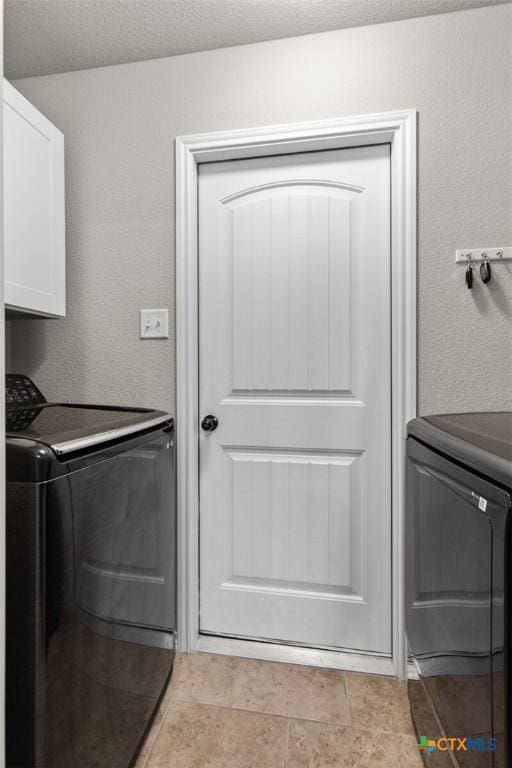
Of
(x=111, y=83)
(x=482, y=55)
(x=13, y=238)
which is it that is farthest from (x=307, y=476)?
(x=111, y=83)

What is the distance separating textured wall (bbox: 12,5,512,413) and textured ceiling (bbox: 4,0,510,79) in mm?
45

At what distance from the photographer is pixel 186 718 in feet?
4.53

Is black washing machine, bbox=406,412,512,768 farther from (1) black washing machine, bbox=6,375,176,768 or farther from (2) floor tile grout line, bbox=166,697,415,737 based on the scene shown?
(1) black washing machine, bbox=6,375,176,768

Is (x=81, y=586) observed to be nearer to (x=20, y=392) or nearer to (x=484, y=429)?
(x=20, y=392)

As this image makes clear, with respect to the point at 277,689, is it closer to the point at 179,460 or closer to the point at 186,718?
the point at 186,718

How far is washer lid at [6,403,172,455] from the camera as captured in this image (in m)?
0.86

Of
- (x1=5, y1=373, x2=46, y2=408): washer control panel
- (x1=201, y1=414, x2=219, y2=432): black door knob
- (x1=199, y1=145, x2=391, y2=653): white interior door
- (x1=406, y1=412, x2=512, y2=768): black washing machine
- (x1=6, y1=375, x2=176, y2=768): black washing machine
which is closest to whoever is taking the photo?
(x1=406, y1=412, x2=512, y2=768): black washing machine

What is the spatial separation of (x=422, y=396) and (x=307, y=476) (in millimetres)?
547

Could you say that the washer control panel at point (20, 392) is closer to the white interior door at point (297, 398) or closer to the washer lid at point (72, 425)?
the washer lid at point (72, 425)

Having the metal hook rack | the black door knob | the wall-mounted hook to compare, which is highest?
the metal hook rack

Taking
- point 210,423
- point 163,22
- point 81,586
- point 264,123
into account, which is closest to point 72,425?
point 81,586

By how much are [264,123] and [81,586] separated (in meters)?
1.70

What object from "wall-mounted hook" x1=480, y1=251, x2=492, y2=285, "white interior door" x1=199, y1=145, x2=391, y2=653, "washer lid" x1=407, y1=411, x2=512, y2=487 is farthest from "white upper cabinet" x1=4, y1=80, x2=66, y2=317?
"wall-mounted hook" x1=480, y1=251, x2=492, y2=285

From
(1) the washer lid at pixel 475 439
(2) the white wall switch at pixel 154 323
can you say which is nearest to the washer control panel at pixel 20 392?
(2) the white wall switch at pixel 154 323
